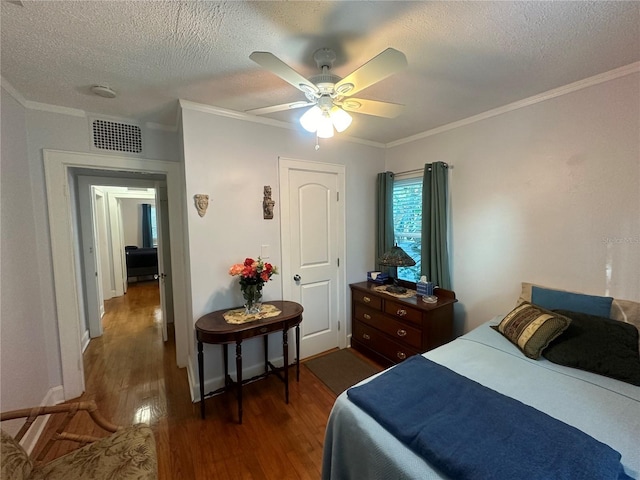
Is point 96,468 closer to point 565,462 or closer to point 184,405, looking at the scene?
point 184,405

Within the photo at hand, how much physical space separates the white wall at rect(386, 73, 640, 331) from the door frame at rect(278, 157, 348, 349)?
1.17m

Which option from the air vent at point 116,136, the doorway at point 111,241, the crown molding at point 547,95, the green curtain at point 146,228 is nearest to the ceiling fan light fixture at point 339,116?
the crown molding at point 547,95

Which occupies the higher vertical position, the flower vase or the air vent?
the air vent

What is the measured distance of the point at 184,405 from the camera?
89.9 inches

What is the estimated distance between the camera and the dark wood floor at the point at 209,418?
1712 millimetres

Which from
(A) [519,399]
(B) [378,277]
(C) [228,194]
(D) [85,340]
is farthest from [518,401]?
(D) [85,340]

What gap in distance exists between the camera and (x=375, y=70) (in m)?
1.24

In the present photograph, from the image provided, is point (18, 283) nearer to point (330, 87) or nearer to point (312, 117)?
point (312, 117)

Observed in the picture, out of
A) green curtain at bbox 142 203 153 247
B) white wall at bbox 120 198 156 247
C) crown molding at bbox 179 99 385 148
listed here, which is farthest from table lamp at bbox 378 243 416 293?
white wall at bbox 120 198 156 247

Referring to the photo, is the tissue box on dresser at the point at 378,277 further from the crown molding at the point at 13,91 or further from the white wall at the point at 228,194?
the crown molding at the point at 13,91

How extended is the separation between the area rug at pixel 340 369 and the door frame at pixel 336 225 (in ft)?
0.83

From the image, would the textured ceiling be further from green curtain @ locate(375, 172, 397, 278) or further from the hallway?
the hallway

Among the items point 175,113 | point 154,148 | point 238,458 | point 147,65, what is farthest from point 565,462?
point 154,148

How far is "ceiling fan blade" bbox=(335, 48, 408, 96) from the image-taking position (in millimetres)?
1125
